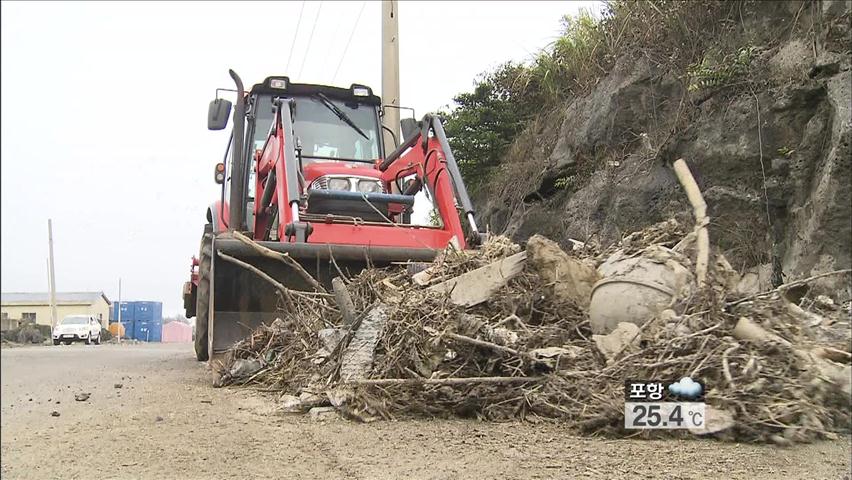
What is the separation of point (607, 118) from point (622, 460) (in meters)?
7.76

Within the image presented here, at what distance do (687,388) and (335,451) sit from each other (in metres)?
1.67

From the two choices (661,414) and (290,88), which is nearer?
(661,414)

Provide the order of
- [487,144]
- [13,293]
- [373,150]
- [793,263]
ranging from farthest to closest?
[487,144]
[373,150]
[793,263]
[13,293]

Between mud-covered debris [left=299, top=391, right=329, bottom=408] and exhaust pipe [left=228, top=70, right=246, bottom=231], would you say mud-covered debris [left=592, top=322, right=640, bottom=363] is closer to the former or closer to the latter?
mud-covered debris [left=299, top=391, right=329, bottom=408]

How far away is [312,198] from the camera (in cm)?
668

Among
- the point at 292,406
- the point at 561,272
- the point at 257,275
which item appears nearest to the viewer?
the point at 292,406

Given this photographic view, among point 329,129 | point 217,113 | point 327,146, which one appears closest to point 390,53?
point 329,129

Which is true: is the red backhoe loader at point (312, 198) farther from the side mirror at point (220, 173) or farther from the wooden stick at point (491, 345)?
the wooden stick at point (491, 345)

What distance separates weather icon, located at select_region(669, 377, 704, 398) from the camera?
3.23m

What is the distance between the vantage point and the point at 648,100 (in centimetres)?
945

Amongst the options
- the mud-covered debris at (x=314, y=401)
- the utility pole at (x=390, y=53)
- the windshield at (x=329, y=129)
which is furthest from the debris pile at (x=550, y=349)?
the utility pole at (x=390, y=53)

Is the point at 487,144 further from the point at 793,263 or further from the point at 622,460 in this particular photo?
the point at 622,460

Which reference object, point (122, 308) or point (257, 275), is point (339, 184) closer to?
point (257, 275)

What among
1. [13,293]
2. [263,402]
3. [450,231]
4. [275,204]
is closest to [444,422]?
[263,402]
